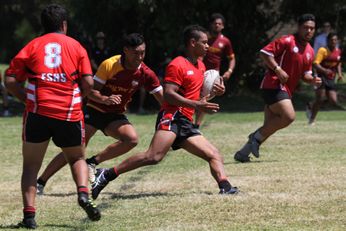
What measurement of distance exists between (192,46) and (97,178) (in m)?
1.63

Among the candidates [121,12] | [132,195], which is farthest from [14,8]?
[132,195]

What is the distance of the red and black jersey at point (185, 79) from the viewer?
27.5ft

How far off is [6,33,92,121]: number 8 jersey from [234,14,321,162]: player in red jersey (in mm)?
A: 4836

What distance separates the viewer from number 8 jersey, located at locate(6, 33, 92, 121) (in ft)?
22.1

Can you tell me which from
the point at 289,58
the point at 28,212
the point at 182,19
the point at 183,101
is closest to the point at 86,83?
the point at 28,212

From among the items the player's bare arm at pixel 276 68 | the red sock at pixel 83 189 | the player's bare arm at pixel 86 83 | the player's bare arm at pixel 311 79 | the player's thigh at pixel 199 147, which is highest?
the player's bare arm at pixel 86 83

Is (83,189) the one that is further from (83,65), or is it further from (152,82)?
(152,82)

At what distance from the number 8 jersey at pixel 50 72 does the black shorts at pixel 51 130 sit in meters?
0.05

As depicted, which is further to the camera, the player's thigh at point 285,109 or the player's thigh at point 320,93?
the player's thigh at point 320,93

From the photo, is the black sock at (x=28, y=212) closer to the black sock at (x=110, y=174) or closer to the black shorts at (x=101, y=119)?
the black sock at (x=110, y=174)

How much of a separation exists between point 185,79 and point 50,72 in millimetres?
2047

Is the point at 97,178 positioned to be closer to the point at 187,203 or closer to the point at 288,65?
the point at 187,203

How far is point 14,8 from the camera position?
113 feet

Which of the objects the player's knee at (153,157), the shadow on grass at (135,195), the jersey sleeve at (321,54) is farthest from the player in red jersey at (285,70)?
the jersey sleeve at (321,54)
